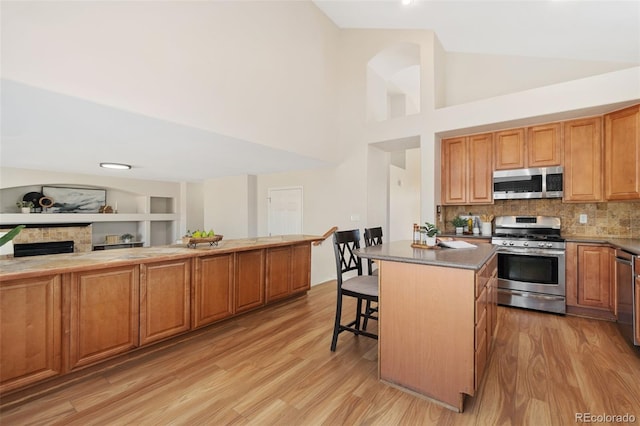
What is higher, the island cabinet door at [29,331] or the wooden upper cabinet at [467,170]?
the wooden upper cabinet at [467,170]

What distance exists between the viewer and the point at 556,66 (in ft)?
12.9

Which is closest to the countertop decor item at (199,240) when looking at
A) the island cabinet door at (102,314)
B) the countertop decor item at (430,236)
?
→ the island cabinet door at (102,314)

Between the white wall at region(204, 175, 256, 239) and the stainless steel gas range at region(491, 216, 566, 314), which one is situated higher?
the white wall at region(204, 175, 256, 239)

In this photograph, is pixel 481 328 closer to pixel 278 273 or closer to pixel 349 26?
pixel 278 273

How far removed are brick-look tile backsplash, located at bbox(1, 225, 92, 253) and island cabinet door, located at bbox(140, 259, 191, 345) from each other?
5.11 metres

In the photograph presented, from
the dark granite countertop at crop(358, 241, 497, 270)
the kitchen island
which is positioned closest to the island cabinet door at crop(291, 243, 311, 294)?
the dark granite countertop at crop(358, 241, 497, 270)

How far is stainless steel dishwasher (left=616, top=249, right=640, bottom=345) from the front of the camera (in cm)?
243

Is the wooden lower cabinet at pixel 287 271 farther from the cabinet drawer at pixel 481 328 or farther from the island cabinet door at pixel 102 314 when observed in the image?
the cabinet drawer at pixel 481 328

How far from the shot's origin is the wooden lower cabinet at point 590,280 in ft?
10.1

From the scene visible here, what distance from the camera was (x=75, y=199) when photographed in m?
6.76

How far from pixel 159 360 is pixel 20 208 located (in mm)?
6425

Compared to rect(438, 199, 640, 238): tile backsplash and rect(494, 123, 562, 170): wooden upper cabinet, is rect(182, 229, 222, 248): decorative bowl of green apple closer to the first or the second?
rect(438, 199, 640, 238): tile backsplash

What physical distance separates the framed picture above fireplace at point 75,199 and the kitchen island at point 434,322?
7.86 meters

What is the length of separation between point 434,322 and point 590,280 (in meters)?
2.76
